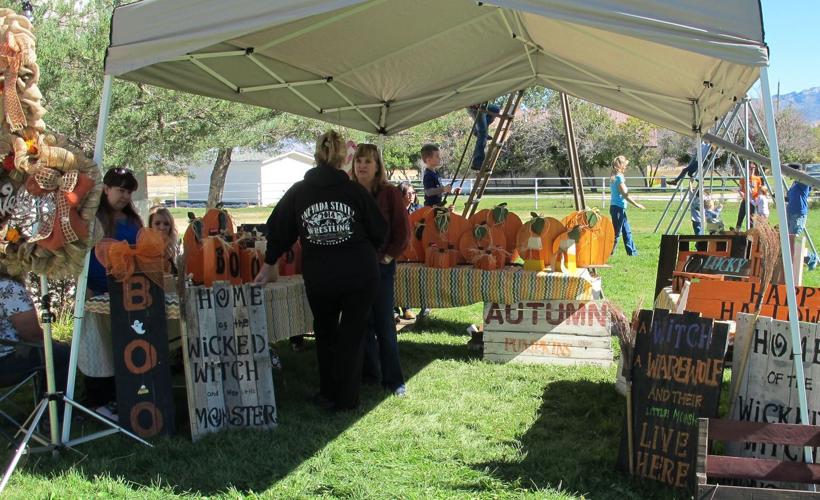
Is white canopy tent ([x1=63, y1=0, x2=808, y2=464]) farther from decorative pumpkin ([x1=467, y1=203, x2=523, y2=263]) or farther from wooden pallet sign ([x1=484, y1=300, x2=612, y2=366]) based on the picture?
wooden pallet sign ([x1=484, y1=300, x2=612, y2=366])

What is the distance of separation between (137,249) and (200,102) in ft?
20.0

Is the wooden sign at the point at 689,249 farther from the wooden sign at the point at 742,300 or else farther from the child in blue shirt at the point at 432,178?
the child in blue shirt at the point at 432,178

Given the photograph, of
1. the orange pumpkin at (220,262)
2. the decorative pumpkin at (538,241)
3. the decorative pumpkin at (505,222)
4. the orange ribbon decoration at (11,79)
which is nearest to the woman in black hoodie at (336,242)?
the orange pumpkin at (220,262)

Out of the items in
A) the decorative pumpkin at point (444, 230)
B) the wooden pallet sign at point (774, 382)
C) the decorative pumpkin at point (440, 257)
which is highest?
the decorative pumpkin at point (444, 230)

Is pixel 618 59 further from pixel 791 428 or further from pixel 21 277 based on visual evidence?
pixel 21 277

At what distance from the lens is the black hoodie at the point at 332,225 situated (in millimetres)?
4348

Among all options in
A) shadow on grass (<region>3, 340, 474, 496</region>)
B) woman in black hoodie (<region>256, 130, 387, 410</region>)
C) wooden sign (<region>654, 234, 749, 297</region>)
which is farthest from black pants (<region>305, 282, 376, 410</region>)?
wooden sign (<region>654, 234, 749, 297</region>)

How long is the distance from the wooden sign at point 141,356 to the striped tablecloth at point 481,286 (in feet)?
7.81

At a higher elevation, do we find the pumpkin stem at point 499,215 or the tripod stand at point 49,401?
the pumpkin stem at point 499,215

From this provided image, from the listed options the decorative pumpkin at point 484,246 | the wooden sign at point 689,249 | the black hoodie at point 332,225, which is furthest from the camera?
the decorative pumpkin at point 484,246

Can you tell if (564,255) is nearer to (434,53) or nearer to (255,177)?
(434,53)

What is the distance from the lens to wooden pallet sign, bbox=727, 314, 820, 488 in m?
3.46

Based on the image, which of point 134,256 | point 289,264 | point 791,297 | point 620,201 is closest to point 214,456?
point 134,256

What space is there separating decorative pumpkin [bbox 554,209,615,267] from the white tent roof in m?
0.99
